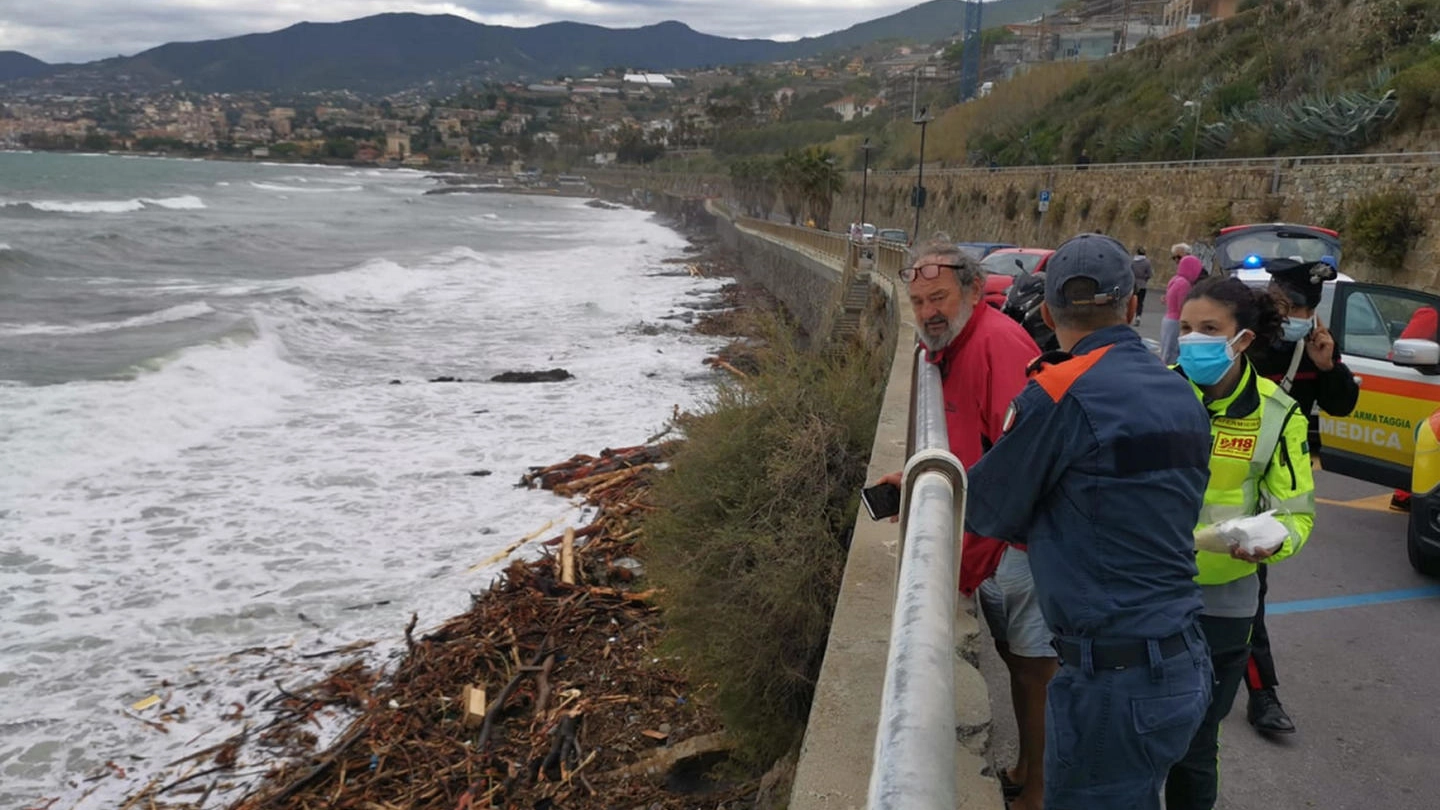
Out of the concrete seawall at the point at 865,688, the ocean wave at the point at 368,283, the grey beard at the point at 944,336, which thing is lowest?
the ocean wave at the point at 368,283

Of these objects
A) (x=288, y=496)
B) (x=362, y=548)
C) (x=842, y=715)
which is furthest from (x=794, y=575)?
(x=288, y=496)

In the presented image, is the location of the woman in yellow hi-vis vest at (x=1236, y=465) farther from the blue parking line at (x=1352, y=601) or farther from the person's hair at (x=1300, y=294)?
the blue parking line at (x=1352, y=601)

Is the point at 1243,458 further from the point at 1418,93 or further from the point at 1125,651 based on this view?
the point at 1418,93

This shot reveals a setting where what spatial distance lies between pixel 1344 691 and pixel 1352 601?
1.19 metres

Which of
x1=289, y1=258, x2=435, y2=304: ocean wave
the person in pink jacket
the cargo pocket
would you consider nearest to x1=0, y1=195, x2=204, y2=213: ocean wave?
x1=289, y1=258, x2=435, y2=304: ocean wave

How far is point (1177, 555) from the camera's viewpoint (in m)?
1.96

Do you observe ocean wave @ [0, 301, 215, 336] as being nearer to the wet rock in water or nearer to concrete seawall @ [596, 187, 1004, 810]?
the wet rock in water

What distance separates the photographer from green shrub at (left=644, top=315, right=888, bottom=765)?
4074 mm

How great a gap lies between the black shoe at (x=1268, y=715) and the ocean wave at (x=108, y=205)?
70.1 metres

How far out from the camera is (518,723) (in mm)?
5750

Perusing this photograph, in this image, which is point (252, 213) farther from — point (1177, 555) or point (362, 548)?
point (1177, 555)

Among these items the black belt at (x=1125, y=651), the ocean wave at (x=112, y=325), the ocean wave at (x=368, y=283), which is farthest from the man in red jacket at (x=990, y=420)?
the ocean wave at (x=368, y=283)

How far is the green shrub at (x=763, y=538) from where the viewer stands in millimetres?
4074

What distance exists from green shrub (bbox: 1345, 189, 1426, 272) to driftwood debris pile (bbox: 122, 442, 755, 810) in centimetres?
1546
